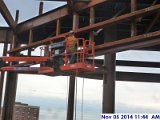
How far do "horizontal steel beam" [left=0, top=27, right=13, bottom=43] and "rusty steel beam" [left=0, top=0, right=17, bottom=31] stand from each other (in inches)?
55.0

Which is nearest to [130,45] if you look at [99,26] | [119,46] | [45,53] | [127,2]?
[119,46]

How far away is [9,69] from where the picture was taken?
18.9 meters

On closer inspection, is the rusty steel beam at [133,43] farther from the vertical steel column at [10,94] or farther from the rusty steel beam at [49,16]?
the vertical steel column at [10,94]

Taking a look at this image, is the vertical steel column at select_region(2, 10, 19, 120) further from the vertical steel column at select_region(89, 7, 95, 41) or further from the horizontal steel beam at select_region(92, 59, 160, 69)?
the horizontal steel beam at select_region(92, 59, 160, 69)

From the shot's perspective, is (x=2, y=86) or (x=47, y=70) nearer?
(x=47, y=70)

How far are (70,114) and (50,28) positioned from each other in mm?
7909

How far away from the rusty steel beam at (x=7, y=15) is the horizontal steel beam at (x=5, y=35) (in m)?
1.40

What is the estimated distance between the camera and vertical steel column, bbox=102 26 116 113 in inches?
787

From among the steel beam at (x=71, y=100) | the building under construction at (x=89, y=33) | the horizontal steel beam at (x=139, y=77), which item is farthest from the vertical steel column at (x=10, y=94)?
the horizontal steel beam at (x=139, y=77)

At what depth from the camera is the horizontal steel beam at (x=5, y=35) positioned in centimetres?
2477

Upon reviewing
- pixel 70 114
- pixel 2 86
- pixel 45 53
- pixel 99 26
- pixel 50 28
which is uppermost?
pixel 50 28

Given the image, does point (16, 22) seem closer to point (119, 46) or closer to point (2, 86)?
point (2, 86)

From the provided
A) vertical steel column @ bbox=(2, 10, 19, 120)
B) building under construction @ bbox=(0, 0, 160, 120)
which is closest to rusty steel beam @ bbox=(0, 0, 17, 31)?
building under construction @ bbox=(0, 0, 160, 120)

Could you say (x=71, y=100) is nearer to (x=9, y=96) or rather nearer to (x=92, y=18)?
(x=9, y=96)
